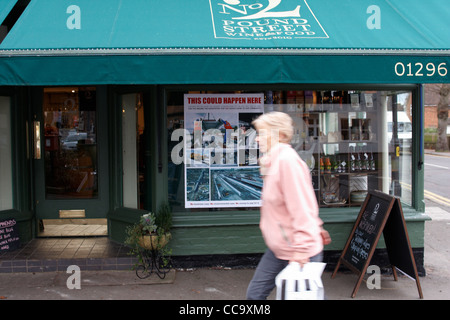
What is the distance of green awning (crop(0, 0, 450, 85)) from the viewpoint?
4.67 m

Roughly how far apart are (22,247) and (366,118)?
483cm

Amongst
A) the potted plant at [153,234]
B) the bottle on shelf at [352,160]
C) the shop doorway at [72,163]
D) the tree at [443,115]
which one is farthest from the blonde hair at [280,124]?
the tree at [443,115]

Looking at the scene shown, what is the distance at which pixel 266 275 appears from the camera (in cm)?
330

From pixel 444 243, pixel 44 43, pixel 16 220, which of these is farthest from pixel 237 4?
pixel 444 243

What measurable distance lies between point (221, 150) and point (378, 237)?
7.02 feet

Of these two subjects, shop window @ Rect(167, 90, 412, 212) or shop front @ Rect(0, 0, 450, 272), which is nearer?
shop front @ Rect(0, 0, 450, 272)

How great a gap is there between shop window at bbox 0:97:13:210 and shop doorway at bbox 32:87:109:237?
0.40m

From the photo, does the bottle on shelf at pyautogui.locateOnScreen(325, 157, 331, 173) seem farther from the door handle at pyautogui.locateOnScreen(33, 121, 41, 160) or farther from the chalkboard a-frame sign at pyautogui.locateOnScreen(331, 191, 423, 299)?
the door handle at pyautogui.locateOnScreen(33, 121, 41, 160)

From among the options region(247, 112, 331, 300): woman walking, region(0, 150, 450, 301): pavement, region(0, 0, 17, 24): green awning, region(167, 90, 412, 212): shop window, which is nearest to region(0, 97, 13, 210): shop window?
region(0, 150, 450, 301): pavement

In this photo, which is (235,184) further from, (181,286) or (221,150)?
(181,286)

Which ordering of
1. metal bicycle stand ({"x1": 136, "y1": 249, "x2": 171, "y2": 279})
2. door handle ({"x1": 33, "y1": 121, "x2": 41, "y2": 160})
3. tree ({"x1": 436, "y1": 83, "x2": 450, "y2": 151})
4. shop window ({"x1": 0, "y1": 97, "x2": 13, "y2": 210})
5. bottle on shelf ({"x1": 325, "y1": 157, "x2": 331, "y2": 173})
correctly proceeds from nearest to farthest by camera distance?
1. metal bicycle stand ({"x1": 136, "y1": 249, "x2": 171, "y2": 279})
2. shop window ({"x1": 0, "y1": 97, "x2": 13, "y2": 210})
3. bottle on shelf ({"x1": 325, "y1": 157, "x2": 331, "y2": 173})
4. door handle ({"x1": 33, "y1": 121, "x2": 41, "y2": 160})
5. tree ({"x1": 436, "y1": 83, "x2": 450, "y2": 151})

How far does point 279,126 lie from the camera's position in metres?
3.30

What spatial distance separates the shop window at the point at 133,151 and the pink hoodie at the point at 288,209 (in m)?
3.44

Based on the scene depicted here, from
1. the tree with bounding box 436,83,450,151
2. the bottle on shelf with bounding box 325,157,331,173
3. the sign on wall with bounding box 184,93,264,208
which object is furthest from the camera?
the tree with bounding box 436,83,450,151
